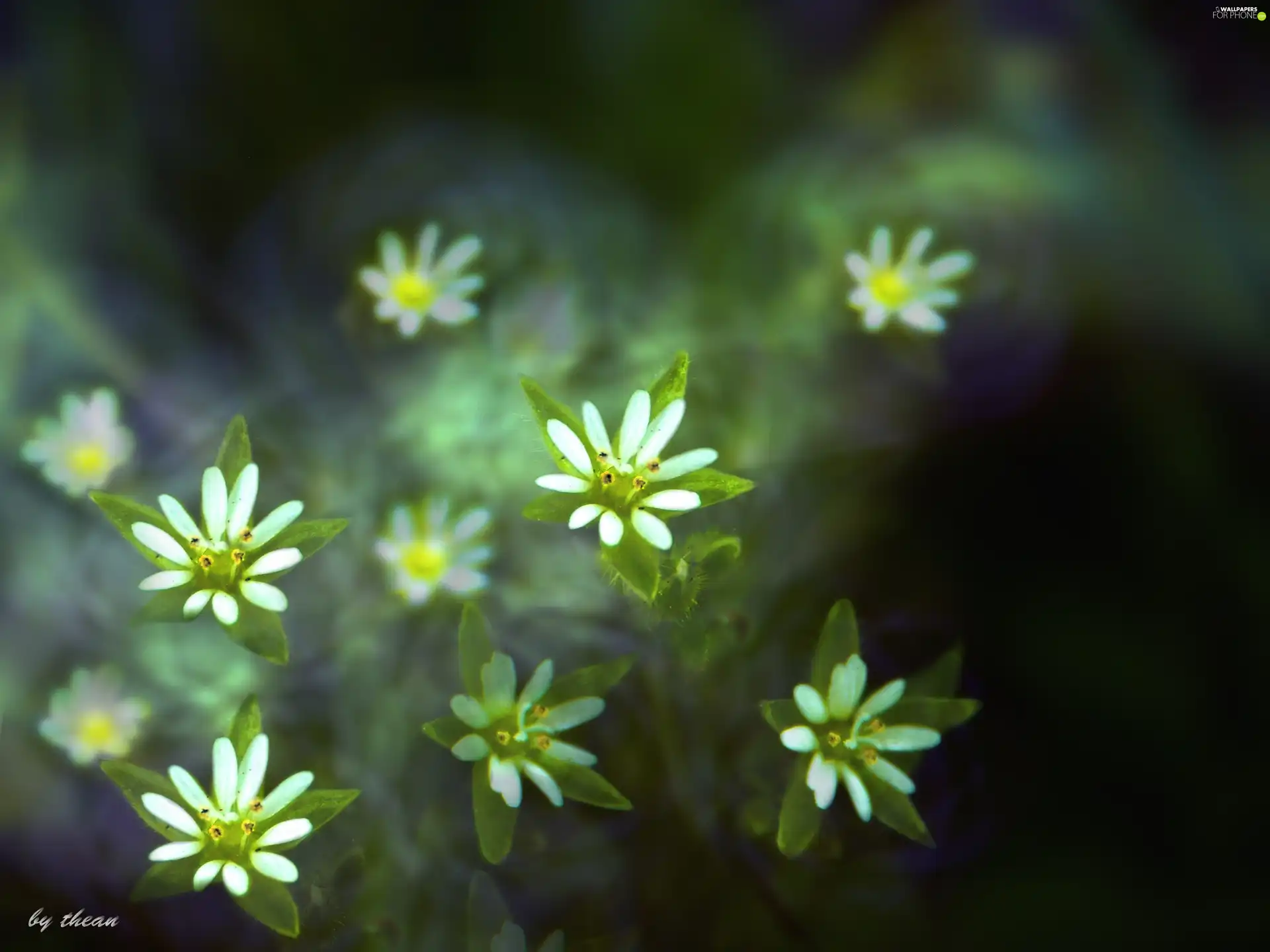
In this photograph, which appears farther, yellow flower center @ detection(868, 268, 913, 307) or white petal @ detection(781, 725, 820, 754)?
yellow flower center @ detection(868, 268, 913, 307)

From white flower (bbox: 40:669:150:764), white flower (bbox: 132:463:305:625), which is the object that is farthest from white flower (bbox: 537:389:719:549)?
white flower (bbox: 40:669:150:764)

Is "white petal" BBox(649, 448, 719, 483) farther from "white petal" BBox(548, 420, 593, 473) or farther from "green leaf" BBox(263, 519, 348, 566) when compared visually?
"green leaf" BBox(263, 519, 348, 566)

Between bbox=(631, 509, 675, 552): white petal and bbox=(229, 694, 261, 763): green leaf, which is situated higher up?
bbox=(631, 509, 675, 552): white petal

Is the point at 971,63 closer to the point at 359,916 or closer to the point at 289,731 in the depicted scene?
the point at 289,731

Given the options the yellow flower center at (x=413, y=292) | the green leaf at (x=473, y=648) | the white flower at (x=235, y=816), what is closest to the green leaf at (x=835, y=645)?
the green leaf at (x=473, y=648)

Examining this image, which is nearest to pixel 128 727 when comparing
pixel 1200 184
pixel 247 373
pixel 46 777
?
pixel 46 777

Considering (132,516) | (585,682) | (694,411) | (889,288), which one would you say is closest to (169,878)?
(132,516)

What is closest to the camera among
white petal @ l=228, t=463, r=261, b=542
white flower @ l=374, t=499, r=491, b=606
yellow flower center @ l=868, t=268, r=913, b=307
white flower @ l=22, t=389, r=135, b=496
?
white petal @ l=228, t=463, r=261, b=542
